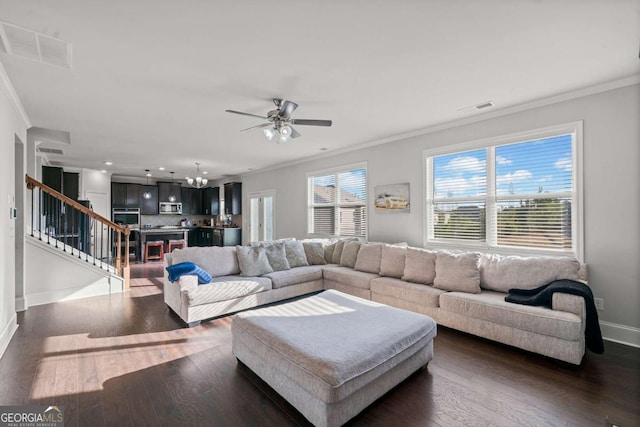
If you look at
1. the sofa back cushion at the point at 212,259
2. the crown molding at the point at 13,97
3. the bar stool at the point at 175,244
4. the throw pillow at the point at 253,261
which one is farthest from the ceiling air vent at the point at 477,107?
the bar stool at the point at 175,244

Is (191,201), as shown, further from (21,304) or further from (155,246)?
(21,304)

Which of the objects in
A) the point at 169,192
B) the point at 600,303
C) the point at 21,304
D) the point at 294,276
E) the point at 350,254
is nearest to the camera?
the point at 600,303

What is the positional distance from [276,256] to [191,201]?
7.47 m

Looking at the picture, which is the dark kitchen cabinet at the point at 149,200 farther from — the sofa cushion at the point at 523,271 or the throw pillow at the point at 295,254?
the sofa cushion at the point at 523,271

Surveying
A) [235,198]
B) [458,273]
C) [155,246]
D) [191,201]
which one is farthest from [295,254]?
[191,201]

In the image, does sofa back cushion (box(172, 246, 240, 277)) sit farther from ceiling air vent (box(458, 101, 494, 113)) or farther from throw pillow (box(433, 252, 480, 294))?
ceiling air vent (box(458, 101, 494, 113))

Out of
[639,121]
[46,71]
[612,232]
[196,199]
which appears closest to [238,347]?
[46,71]

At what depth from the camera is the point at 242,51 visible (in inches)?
94.2

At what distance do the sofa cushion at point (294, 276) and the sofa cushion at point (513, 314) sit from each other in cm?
209

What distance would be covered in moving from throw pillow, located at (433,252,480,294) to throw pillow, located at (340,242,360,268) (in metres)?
1.55

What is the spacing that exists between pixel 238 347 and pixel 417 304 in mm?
2238

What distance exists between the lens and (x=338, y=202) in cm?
614

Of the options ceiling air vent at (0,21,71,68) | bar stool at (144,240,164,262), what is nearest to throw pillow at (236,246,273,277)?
ceiling air vent at (0,21,71,68)

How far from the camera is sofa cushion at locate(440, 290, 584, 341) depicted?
2545 millimetres
